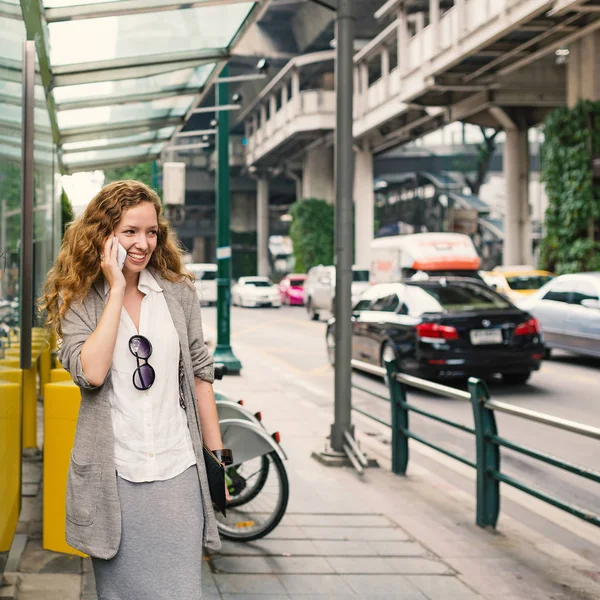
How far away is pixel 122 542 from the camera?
2.77 m

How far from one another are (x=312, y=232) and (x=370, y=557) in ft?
153

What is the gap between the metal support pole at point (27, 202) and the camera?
17.2ft

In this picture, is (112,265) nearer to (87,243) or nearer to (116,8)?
(87,243)

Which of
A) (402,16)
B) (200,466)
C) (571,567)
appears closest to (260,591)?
(571,567)

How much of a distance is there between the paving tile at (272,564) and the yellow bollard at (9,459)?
3.65 feet

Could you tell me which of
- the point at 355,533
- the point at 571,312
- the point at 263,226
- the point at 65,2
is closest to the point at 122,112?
the point at 65,2

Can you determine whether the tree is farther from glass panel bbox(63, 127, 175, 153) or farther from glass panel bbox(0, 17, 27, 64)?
glass panel bbox(0, 17, 27, 64)

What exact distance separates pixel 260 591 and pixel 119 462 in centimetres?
216

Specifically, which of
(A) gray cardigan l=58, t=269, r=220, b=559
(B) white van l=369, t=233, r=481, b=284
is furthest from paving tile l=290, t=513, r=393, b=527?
(B) white van l=369, t=233, r=481, b=284

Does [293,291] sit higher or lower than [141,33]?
lower

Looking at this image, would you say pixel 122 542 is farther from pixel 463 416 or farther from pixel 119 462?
pixel 463 416

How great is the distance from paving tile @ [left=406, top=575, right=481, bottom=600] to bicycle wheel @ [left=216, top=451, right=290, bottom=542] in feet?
2.94

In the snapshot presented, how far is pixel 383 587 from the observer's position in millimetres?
4789

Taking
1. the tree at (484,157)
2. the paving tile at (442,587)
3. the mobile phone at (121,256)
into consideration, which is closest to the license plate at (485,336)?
the paving tile at (442,587)
